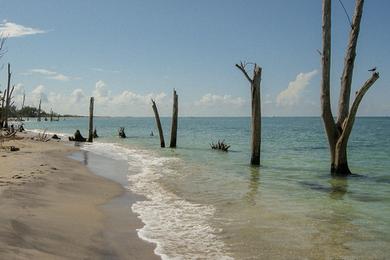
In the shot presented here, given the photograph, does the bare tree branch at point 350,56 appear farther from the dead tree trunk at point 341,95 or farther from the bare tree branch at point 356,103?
the bare tree branch at point 356,103

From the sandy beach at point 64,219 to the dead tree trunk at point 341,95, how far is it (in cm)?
705

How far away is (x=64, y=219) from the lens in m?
6.62

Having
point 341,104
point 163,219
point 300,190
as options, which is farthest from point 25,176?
point 341,104

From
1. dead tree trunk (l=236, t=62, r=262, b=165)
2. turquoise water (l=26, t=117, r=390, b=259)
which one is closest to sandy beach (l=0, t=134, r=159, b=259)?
turquoise water (l=26, t=117, r=390, b=259)

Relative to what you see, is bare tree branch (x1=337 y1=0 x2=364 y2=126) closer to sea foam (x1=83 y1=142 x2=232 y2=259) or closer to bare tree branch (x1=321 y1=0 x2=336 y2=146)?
bare tree branch (x1=321 y1=0 x2=336 y2=146)

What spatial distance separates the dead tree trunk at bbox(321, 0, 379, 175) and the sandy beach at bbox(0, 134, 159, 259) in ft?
23.1

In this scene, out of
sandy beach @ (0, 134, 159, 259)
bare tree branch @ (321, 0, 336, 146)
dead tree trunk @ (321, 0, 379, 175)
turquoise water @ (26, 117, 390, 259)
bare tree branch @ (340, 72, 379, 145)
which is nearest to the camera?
sandy beach @ (0, 134, 159, 259)

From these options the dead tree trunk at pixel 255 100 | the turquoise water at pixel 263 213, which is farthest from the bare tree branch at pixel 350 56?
the dead tree trunk at pixel 255 100

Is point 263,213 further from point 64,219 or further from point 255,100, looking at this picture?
point 255,100

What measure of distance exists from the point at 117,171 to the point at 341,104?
7756 millimetres

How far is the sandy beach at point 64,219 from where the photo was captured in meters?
4.96

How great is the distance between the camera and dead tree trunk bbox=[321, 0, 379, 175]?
42.4 feet

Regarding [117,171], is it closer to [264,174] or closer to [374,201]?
[264,174]

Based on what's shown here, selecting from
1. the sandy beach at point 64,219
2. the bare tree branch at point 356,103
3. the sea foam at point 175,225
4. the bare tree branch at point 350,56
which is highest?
the bare tree branch at point 350,56
